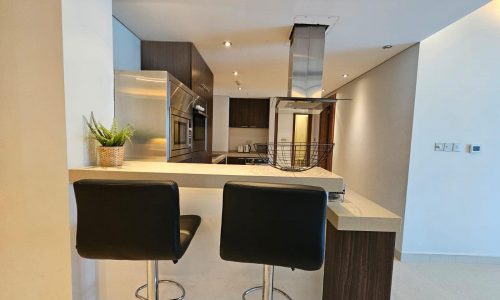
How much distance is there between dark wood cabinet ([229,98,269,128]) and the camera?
6.36 meters

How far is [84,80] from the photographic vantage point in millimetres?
1422

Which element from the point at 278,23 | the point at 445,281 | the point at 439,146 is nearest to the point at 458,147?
the point at 439,146

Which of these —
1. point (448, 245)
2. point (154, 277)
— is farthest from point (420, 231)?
point (154, 277)

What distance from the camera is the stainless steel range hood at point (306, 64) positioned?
82.8 inches

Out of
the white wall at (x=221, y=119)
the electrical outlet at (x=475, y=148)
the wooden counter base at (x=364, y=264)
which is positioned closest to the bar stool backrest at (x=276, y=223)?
the wooden counter base at (x=364, y=264)

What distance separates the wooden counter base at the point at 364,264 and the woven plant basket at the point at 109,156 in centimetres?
142

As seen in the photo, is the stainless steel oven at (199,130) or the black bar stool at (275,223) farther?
the stainless steel oven at (199,130)

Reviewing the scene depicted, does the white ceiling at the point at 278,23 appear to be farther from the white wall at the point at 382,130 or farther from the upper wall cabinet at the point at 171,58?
the white wall at the point at 382,130

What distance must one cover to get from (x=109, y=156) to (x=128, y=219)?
592 mm

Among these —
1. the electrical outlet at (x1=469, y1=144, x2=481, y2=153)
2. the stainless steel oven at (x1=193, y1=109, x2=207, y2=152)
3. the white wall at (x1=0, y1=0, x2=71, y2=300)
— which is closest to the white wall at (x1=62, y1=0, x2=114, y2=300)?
the white wall at (x1=0, y1=0, x2=71, y2=300)

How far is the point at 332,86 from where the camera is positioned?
4773mm

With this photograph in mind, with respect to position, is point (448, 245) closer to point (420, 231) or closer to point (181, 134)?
point (420, 231)

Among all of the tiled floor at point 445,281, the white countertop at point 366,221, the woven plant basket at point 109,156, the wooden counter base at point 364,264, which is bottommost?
the tiled floor at point 445,281

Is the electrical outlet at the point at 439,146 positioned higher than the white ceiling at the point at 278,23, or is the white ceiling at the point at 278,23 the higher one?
the white ceiling at the point at 278,23
